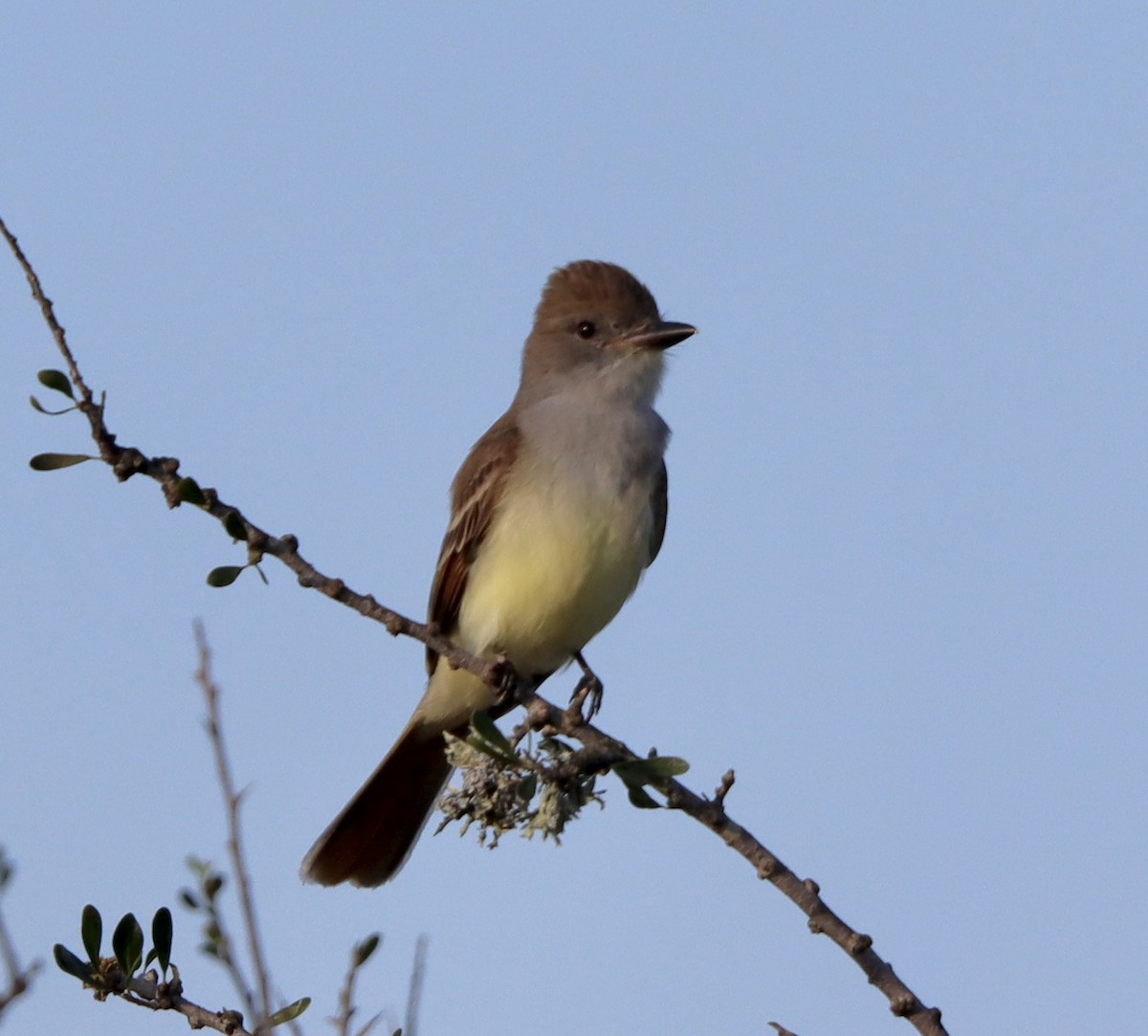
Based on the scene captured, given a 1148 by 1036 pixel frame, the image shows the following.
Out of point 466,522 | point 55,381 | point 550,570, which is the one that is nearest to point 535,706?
point 55,381

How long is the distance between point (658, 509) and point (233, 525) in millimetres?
3093

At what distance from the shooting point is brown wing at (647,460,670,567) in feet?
20.0

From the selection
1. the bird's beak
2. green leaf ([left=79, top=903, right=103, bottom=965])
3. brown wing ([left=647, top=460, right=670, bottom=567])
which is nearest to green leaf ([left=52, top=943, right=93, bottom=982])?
green leaf ([left=79, top=903, right=103, bottom=965])

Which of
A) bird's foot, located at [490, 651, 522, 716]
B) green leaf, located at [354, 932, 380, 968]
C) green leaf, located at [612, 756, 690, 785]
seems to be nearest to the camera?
green leaf, located at [354, 932, 380, 968]

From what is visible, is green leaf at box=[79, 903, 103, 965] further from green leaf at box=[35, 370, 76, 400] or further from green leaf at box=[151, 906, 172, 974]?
green leaf at box=[35, 370, 76, 400]

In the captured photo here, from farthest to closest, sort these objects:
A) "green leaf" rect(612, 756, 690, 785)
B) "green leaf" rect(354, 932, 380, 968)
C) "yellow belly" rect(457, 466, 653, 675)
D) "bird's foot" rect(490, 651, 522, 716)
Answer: "yellow belly" rect(457, 466, 653, 675) → "bird's foot" rect(490, 651, 522, 716) → "green leaf" rect(612, 756, 690, 785) → "green leaf" rect(354, 932, 380, 968)

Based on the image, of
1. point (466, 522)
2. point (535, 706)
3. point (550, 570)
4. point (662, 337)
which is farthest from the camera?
point (662, 337)

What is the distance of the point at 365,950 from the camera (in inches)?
107

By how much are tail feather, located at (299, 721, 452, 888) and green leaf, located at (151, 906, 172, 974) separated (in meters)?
2.75

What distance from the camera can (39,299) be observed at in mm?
2867

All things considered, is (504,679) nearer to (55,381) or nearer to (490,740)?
(490,740)

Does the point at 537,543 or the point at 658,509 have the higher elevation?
the point at 658,509

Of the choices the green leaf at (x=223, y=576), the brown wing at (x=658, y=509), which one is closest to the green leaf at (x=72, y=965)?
the green leaf at (x=223, y=576)

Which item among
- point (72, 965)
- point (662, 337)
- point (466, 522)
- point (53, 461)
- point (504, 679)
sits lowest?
point (72, 965)
